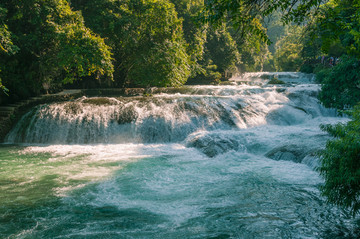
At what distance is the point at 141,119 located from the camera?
1270 centimetres

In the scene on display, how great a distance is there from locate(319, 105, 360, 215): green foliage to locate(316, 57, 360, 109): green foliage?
8.44m

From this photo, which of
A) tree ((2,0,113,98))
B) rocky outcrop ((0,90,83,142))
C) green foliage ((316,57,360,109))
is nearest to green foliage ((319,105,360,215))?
green foliage ((316,57,360,109))

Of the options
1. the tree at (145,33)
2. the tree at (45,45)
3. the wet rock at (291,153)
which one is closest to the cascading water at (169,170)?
the wet rock at (291,153)

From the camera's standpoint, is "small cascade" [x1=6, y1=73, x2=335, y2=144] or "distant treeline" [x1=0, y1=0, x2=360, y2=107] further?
"distant treeline" [x1=0, y1=0, x2=360, y2=107]

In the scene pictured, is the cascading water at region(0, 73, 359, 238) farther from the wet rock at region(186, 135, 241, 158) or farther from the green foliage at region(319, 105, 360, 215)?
the green foliage at region(319, 105, 360, 215)

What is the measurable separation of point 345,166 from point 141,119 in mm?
9861

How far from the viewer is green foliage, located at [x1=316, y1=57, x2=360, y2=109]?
36.8 ft

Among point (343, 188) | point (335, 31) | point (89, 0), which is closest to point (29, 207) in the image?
point (343, 188)

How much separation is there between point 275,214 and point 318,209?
0.89 meters

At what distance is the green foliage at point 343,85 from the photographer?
441 inches

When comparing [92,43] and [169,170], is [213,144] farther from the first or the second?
[92,43]

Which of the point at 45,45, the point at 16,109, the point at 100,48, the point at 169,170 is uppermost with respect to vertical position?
the point at 45,45

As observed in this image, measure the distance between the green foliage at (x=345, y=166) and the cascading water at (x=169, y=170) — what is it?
78 centimetres

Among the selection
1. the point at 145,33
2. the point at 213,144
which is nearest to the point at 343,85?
the point at 213,144
